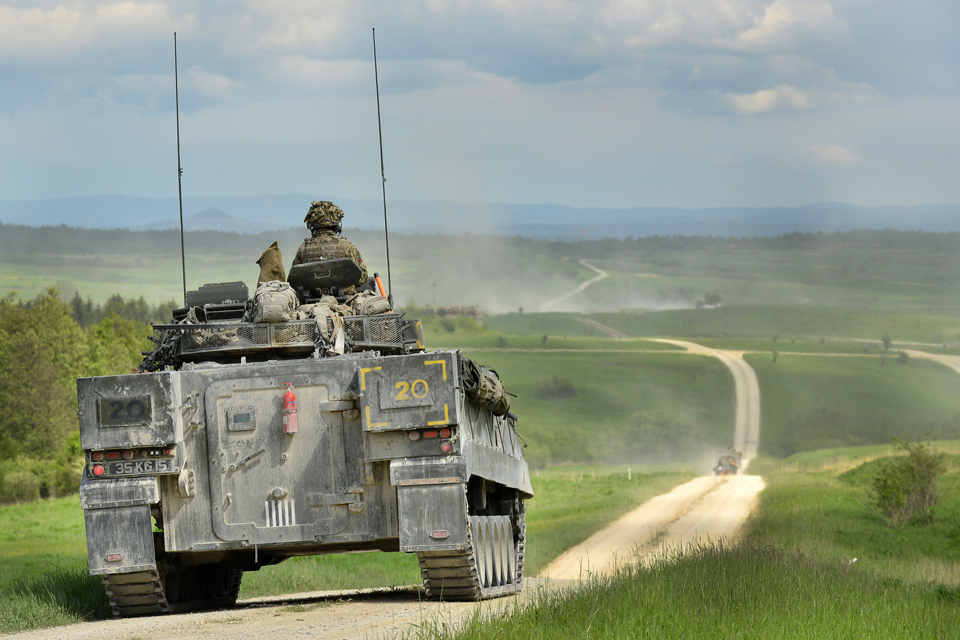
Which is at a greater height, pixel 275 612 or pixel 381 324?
pixel 381 324

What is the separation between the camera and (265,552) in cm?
1459

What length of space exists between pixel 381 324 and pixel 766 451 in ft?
329

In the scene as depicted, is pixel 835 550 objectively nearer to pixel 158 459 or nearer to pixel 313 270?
pixel 313 270

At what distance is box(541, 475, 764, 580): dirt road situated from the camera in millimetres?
25578

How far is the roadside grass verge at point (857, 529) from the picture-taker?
21484 mm

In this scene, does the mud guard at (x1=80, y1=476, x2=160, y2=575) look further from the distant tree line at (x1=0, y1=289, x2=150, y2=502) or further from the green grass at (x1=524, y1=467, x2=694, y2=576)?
the distant tree line at (x1=0, y1=289, x2=150, y2=502)

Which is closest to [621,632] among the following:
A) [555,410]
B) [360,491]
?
[360,491]

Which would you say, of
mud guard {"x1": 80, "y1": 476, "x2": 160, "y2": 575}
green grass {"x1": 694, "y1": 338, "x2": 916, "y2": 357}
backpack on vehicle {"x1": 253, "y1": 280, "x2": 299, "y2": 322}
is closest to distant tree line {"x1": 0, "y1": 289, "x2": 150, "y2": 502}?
backpack on vehicle {"x1": 253, "y1": 280, "x2": 299, "y2": 322}

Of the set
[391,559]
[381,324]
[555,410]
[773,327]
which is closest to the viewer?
[381,324]

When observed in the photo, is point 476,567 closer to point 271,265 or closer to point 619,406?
point 271,265

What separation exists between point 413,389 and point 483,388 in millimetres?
1485

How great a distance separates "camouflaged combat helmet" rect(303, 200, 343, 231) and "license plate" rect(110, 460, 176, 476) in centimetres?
458

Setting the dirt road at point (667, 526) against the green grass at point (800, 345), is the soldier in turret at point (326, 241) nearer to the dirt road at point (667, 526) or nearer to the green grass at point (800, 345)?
the dirt road at point (667, 526)

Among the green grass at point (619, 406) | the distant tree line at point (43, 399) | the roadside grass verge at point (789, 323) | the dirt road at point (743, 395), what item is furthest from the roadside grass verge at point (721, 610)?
the roadside grass verge at point (789, 323)
